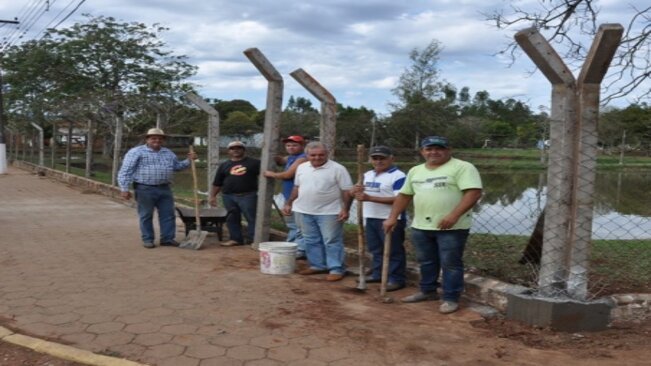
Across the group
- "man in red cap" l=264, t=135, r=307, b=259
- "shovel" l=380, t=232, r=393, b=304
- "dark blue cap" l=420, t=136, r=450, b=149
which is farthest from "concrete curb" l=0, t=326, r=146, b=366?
"man in red cap" l=264, t=135, r=307, b=259

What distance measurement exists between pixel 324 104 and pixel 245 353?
375cm

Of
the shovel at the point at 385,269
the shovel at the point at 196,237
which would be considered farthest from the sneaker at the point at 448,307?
the shovel at the point at 196,237

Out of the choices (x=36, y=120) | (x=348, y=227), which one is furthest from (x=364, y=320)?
(x=36, y=120)

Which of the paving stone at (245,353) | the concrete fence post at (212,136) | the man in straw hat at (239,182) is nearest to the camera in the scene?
the paving stone at (245,353)

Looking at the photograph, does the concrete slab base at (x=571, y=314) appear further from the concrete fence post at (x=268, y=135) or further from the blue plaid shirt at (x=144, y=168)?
the blue plaid shirt at (x=144, y=168)

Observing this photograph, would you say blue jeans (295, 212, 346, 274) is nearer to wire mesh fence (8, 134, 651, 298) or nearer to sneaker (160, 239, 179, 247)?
wire mesh fence (8, 134, 651, 298)

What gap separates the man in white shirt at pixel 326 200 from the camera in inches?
246

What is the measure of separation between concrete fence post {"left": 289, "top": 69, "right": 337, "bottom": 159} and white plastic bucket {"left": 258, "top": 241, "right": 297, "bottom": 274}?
1453 millimetres

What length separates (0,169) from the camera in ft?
76.6

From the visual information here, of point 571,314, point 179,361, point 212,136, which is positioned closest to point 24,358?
point 179,361

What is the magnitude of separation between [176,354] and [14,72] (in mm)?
23188

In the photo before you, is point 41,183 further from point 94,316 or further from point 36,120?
point 94,316

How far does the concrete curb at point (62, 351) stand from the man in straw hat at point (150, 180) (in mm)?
3558

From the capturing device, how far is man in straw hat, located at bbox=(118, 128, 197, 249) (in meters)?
7.78
